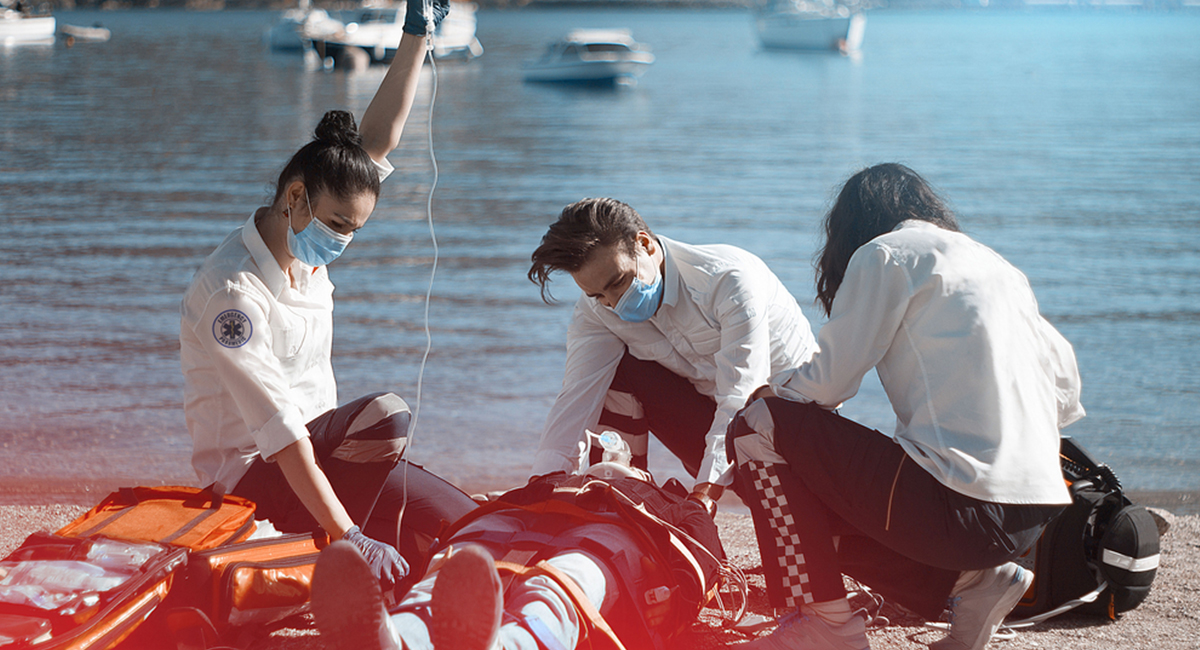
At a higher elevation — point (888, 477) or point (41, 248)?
point (888, 477)

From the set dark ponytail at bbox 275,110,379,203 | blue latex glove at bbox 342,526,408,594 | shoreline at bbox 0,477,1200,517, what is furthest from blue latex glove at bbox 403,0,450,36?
shoreline at bbox 0,477,1200,517

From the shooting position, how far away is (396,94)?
11.1 feet

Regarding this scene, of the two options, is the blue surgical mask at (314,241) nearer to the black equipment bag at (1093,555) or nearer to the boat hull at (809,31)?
the black equipment bag at (1093,555)

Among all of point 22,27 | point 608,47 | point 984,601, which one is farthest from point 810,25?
point 984,601

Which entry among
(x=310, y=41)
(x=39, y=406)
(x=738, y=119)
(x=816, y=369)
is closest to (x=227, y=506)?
(x=816, y=369)

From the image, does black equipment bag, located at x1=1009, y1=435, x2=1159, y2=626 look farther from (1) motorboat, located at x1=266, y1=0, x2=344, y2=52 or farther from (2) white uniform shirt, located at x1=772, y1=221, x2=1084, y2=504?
(1) motorboat, located at x1=266, y1=0, x2=344, y2=52

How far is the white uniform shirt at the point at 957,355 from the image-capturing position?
7.97ft

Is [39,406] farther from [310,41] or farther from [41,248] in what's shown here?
[310,41]

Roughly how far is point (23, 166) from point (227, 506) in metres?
15.9

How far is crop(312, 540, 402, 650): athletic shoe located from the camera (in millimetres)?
1973

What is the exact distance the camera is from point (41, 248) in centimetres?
1010

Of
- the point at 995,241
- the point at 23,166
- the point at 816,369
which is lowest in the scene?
the point at 23,166

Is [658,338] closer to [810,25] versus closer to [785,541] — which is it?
[785,541]

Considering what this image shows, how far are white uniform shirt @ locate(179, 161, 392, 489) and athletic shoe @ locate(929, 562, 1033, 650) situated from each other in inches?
71.1
